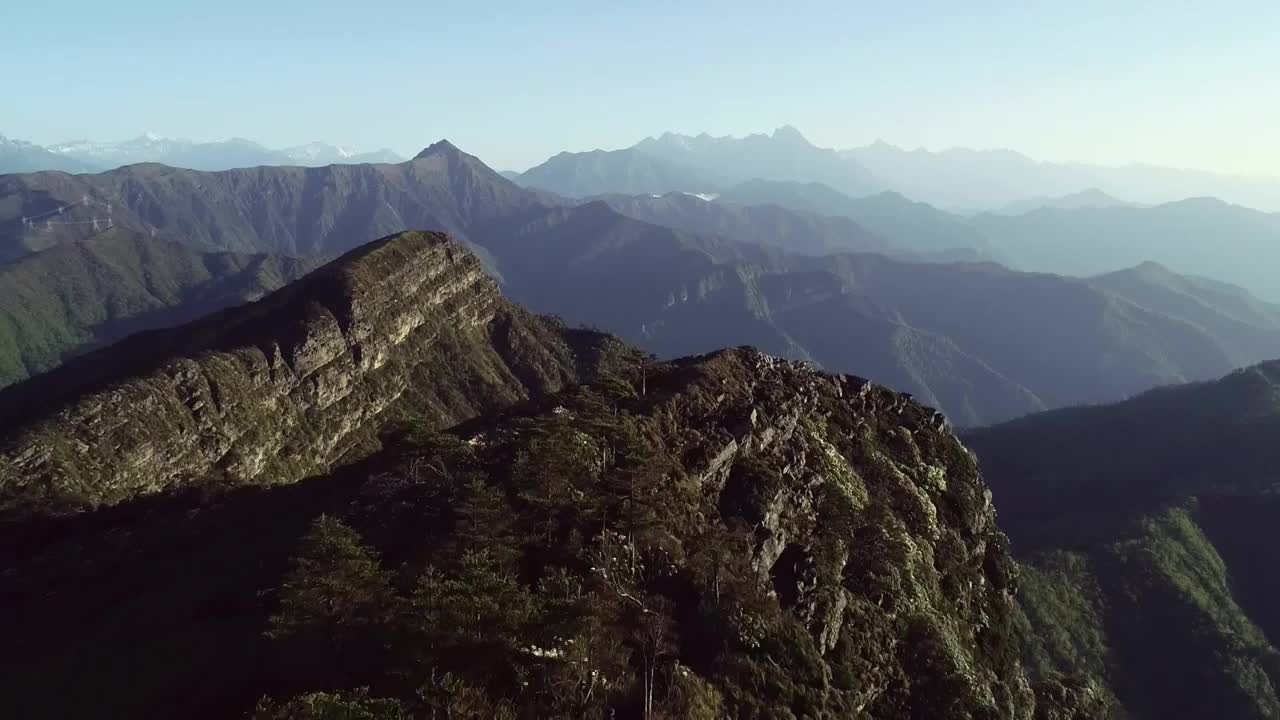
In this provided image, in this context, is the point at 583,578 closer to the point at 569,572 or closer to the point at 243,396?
the point at 569,572

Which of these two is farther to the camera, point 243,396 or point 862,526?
point 243,396

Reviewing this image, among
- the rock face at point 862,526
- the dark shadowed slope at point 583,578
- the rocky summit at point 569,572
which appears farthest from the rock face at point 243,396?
the rock face at point 862,526

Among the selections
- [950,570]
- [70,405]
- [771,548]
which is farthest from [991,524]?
[70,405]

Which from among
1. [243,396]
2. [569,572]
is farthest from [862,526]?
[243,396]

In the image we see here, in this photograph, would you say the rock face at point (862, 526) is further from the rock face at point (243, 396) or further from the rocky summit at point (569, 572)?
the rock face at point (243, 396)

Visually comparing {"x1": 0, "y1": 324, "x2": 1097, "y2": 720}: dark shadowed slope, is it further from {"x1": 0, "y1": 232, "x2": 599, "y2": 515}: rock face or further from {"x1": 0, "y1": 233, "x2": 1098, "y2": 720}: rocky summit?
{"x1": 0, "y1": 232, "x2": 599, "y2": 515}: rock face

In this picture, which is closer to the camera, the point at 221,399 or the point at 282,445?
the point at 221,399

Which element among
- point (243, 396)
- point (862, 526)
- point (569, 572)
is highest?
point (569, 572)

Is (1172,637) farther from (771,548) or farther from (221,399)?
(221,399)
